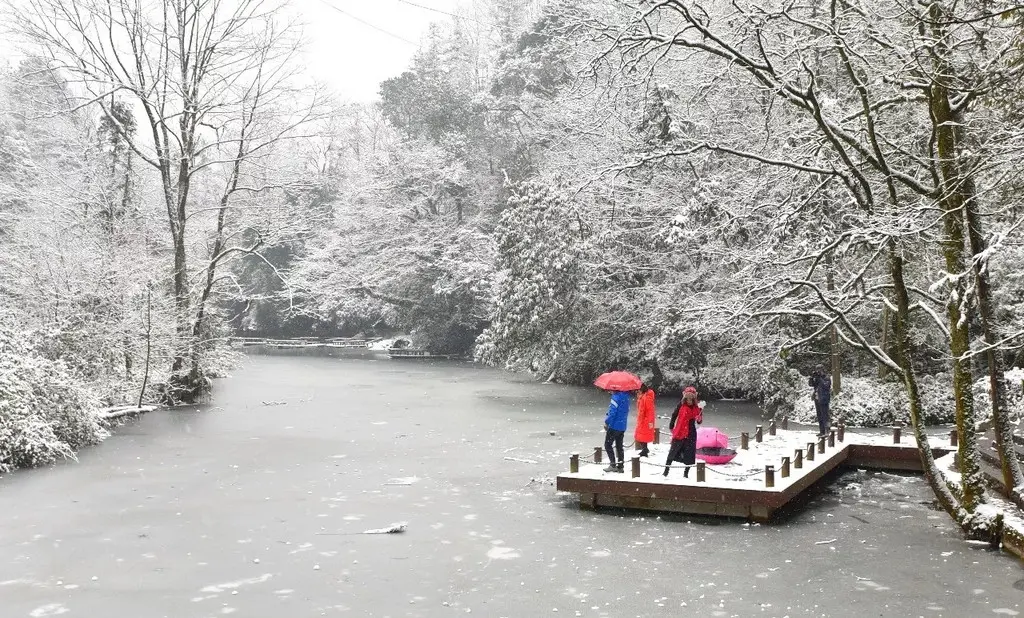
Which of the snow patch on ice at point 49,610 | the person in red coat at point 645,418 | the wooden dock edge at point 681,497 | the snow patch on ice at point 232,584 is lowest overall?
the snow patch on ice at point 49,610

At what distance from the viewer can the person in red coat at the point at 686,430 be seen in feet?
39.8

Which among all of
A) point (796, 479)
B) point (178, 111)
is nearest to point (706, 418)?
point (796, 479)

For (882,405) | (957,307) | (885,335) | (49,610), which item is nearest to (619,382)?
(957,307)

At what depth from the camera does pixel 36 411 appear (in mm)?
16234

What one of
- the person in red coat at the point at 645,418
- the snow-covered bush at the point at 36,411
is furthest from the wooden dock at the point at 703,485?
the snow-covered bush at the point at 36,411

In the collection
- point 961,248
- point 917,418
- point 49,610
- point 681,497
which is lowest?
point 49,610

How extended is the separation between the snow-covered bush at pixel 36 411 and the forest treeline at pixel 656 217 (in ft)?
0.30

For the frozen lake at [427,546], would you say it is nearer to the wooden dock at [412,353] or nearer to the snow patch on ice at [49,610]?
the snow patch on ice at [49,610]

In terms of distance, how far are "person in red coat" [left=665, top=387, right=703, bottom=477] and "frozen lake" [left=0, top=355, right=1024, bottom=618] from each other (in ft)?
4.72

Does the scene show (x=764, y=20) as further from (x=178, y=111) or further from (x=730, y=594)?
(x=178, y=111)

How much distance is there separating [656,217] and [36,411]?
19.1 meters

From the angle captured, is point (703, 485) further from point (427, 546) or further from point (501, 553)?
point (427, 546)

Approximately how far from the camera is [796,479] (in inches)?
469

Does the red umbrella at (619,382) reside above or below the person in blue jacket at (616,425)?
above
